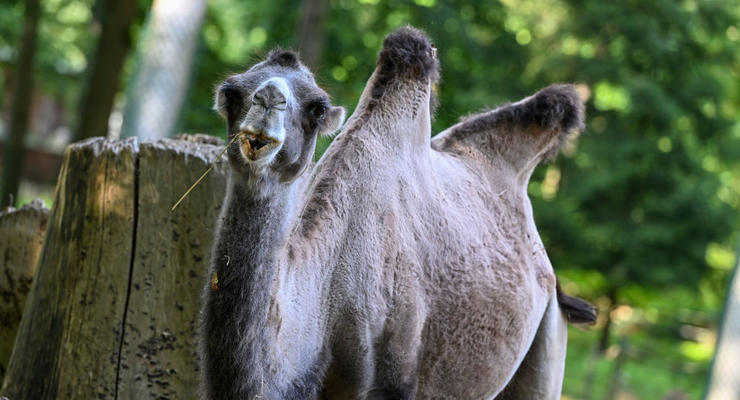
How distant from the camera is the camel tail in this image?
18.5 feet

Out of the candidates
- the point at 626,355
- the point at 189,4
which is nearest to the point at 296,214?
the point at 189,4

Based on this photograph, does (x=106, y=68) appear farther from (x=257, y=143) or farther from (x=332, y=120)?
(x=257, y=143)


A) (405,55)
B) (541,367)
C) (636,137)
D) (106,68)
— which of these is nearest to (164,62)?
(106,68)

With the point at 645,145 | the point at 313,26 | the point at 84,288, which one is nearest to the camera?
the point at 84,288

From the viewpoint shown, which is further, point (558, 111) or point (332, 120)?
point (558, 111)

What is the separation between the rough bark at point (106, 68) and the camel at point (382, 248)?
8986mm

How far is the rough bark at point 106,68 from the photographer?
12.9 m

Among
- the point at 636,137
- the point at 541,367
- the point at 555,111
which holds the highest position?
the point at 636,137

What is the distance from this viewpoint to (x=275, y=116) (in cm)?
306

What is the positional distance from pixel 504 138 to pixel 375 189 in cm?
161

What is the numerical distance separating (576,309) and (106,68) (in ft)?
32.5

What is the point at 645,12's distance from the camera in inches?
703

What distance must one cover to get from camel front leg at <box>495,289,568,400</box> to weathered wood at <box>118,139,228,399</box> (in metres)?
2.06

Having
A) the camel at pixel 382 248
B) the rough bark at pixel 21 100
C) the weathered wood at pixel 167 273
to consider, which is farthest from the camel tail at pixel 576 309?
the rough bark at pixel 21 100
